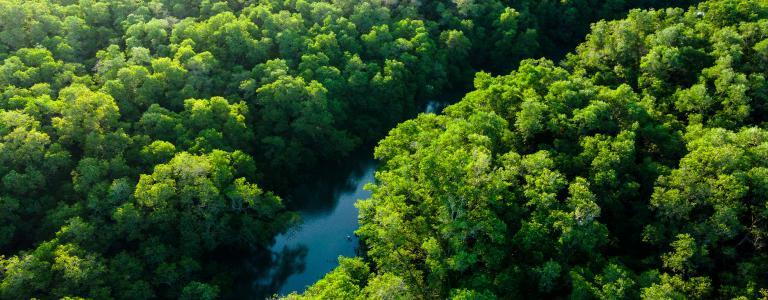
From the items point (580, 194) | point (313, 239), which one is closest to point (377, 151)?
point (313, 239)

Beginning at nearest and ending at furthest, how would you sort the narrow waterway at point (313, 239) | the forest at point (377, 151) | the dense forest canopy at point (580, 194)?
the dense forest canopy at point (580, 194) → the forest at point (377, 151) → the narrow waterway at point (313, 239)

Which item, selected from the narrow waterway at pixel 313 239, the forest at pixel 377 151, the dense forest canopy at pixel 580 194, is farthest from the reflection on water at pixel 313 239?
the dense forest canopy at pixel 580 194

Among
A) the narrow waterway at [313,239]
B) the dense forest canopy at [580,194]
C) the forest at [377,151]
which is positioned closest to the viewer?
the dense forest canopy at [580,194]

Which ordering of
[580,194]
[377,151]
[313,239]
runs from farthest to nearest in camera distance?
[313,239] < [377,151] < [580,194]

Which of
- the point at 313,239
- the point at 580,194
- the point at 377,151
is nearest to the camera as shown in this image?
the point at 580,194

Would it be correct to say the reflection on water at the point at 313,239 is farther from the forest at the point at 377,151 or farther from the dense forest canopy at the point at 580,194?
the dense forest canopy at the point at 580,194

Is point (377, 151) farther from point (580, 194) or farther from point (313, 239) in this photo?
point (580, 194)

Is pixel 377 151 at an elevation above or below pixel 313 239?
above

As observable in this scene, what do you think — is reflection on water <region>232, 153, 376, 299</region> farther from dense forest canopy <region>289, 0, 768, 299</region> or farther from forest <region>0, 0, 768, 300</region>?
dense forest canopy <region>289, 0, 768, 299</region>
